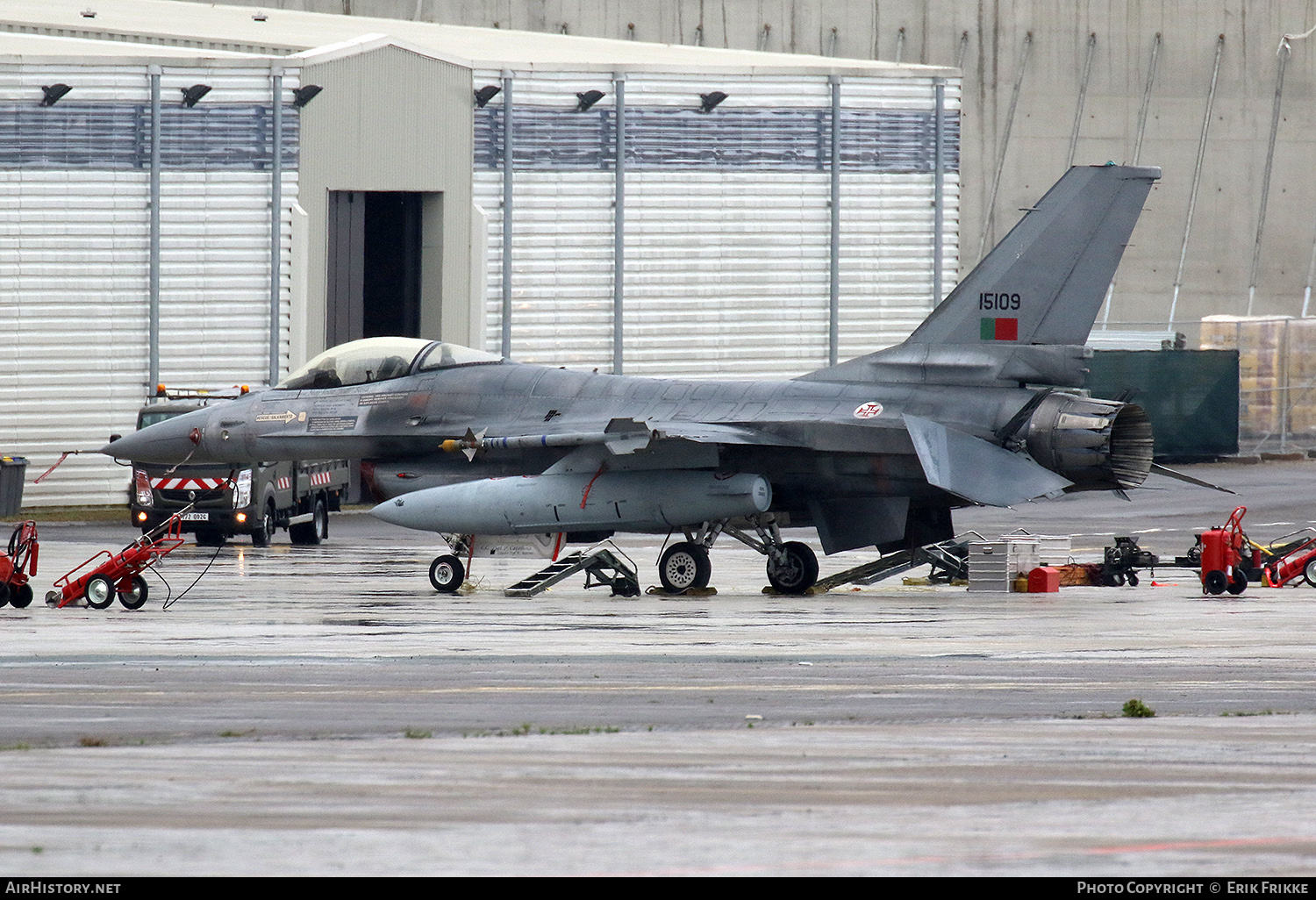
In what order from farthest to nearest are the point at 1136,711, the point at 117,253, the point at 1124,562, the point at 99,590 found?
the point at 117,253
the point at 1124,562
the point at 99,590
the point at 1136,711

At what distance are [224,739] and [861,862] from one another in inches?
176

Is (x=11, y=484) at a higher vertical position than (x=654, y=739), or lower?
lower

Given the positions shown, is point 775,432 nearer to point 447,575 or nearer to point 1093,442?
point 1093,442

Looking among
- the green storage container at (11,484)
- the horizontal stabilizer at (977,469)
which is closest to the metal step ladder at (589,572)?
the horizontal stabilizer at (977,469)

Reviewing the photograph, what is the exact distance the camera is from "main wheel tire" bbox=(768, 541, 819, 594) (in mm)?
22969

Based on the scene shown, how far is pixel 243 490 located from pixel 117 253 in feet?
29.3

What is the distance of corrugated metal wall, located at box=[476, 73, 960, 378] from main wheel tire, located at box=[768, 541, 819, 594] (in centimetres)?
1723

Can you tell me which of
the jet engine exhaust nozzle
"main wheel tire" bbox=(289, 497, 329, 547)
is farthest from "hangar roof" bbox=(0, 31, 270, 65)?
the jet engine exhaust nozzle

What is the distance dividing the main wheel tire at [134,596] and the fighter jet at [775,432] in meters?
3.34

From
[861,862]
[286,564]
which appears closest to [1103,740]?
[861,862]

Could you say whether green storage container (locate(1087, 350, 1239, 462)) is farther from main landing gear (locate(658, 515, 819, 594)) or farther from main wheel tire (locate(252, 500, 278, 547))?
main landing gear (locate(658, 515, 819, 594))

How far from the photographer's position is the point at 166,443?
24.6 m

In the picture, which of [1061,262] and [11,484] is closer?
[1061,262]

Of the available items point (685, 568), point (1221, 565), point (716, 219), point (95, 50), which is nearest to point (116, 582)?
point (685, 568)
